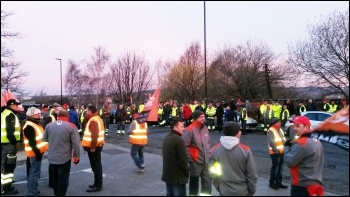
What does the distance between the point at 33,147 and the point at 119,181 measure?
226 centimetres

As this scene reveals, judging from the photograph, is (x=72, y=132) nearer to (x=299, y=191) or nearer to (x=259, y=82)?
(x=299, y=191)

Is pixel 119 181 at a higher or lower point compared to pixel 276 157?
lower

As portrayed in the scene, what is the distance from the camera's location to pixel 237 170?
15.3ft

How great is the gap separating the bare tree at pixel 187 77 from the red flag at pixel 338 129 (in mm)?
36929

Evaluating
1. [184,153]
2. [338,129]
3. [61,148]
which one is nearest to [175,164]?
[184,153]

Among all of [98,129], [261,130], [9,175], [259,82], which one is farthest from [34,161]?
[259,82]

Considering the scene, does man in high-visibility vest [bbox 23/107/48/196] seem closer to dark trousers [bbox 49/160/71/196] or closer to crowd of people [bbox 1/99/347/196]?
crowd of people [bbox 1/99/347/196]

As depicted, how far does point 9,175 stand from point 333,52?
2643 centimetres

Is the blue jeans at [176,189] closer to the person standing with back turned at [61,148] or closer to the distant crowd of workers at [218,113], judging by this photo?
the person standing with back turned at [61,148]

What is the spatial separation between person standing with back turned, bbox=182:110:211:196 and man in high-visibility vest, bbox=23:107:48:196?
118 inches

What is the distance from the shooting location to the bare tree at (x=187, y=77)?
41.6 m

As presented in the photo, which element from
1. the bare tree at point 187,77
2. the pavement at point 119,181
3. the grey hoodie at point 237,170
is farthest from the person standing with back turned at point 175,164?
the bare tree at point 187,77

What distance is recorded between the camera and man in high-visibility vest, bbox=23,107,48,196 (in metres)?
7.00

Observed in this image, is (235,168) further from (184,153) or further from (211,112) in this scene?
(211,112)
